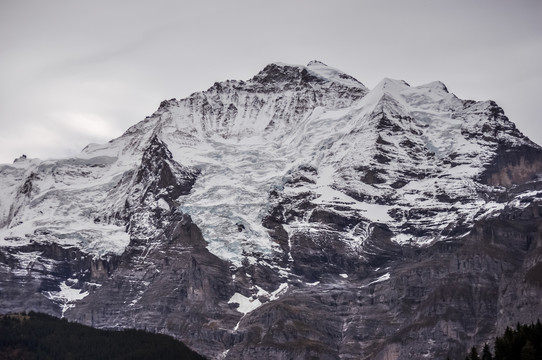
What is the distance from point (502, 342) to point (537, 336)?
4784mm

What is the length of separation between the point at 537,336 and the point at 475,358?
8.48 metres

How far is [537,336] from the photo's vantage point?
17338 cm

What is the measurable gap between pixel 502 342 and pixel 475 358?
426 centimetres

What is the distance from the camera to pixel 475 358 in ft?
573

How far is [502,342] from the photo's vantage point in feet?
576
